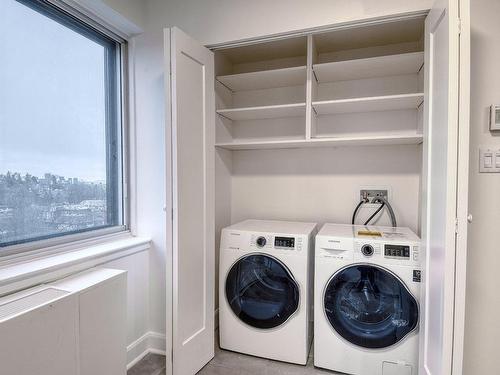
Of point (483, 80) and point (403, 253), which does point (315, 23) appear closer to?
point (483, 80)

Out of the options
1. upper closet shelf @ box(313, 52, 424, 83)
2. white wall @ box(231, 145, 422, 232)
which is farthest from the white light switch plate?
upper closet shelf @ box(313, 52, 424, 83)

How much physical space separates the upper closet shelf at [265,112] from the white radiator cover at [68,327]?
4.54 feet

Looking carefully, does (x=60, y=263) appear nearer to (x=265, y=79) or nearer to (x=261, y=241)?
(x=261, y=241)

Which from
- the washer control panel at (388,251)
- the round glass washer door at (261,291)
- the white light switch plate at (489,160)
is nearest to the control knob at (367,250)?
the washer control panel at (388,251)

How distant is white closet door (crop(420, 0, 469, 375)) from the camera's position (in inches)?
45.3

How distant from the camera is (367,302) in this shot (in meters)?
1.75

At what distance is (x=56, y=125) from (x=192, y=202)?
2.82 ft

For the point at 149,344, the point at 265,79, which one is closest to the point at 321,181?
the point at 265,79

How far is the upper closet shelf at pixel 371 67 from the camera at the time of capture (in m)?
1.89

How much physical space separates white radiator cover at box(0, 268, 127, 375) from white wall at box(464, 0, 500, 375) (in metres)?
1.87

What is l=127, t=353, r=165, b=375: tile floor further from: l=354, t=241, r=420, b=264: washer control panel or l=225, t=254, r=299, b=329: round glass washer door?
l=354, t=241, r=420, b=264: washer control panel

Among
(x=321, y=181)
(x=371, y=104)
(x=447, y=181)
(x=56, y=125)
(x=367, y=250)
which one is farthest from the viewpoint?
(x=321, y=181)

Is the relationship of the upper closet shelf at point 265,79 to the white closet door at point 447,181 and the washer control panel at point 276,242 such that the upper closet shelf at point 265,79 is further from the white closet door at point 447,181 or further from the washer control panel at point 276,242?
the washer control panel at point 276,242

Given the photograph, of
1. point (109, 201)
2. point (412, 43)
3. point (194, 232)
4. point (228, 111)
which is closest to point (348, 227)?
point (194, 232)
